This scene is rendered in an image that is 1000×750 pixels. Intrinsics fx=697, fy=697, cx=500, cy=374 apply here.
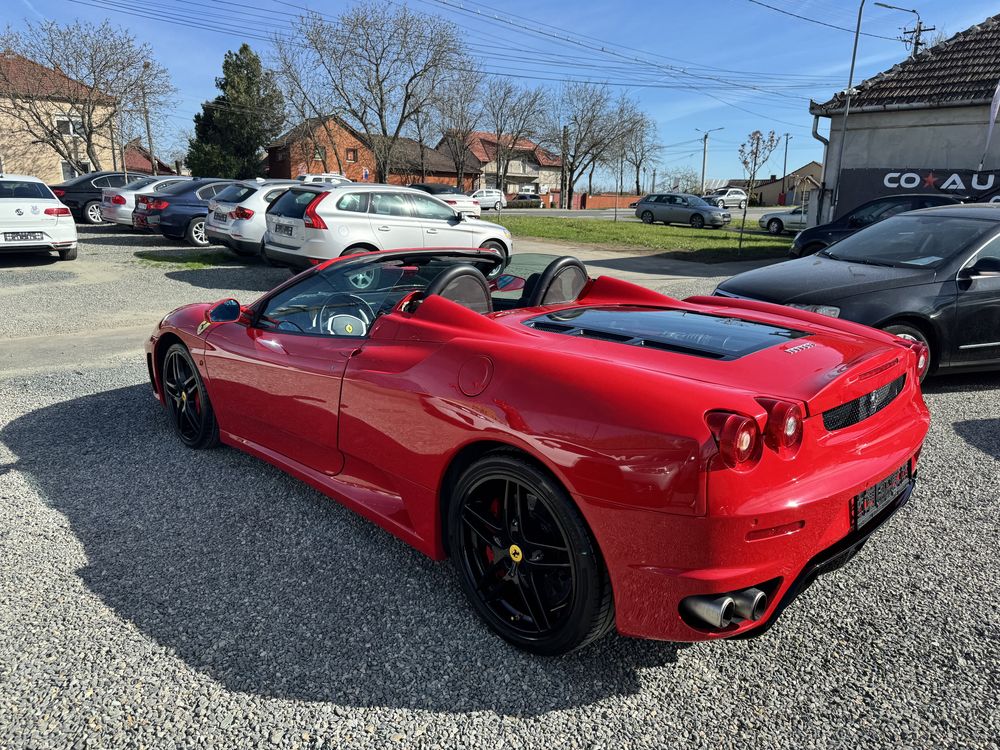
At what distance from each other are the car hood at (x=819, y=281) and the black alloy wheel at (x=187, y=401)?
422 cm

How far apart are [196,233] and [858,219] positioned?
1395 centimetres

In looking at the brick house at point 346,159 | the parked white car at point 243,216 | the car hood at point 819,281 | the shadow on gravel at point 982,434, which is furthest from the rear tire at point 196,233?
the brick house at point 346,159

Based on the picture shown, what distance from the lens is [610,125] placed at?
213 feet

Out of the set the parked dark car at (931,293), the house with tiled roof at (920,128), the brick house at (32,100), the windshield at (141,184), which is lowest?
the parked dark car at (931,293)

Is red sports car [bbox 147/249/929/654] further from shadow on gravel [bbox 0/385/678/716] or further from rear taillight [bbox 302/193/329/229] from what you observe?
rear taillight [bbox 302/193/329/229]

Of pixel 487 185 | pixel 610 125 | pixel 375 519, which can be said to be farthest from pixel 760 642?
pixel 487 185

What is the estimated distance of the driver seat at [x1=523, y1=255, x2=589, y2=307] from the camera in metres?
3.74

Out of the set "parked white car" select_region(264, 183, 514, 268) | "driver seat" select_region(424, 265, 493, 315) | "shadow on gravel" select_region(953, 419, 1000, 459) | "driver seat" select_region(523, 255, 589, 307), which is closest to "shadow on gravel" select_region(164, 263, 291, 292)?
"parked white car" select_region(264, 183, 514, 268)

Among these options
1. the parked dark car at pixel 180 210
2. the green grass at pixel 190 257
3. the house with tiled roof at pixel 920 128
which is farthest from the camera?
Result: the parked dark car at pixel 180 210

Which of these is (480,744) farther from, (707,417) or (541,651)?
(707,417)

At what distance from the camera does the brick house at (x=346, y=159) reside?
5025cm

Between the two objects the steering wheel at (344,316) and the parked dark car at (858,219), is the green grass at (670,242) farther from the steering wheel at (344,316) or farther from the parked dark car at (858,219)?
the steering wheel at (344,316)

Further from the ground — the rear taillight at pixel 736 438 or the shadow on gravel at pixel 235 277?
the rear taillight at pixel 736 438

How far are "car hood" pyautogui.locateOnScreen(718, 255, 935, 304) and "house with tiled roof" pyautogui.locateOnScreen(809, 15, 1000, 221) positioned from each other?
34.9ft
